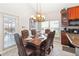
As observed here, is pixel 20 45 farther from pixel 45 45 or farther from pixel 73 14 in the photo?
pixel 73 14

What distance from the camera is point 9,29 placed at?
2.49m

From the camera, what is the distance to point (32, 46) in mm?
2754

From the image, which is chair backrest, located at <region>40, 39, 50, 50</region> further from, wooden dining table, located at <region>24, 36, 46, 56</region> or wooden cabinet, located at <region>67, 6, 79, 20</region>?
wooden cabinet, located at <region>67, 6, 79, 20</region>

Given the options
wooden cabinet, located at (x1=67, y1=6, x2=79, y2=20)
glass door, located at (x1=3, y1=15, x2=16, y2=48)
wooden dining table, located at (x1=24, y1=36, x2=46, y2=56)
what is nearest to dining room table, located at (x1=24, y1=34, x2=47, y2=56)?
wooden dining table, located at (x1=24, y1=36, x2=46, y2=56)

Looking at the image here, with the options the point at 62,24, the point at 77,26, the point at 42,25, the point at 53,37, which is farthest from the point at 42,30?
the point at 77,26

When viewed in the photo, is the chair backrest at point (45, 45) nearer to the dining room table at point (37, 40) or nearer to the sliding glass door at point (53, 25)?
the dining room table at point (37, 40)

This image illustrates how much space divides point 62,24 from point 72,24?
32cm

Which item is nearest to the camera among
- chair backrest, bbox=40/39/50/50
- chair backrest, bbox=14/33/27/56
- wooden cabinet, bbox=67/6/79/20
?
chair backrest, bbox=14/33/27/56

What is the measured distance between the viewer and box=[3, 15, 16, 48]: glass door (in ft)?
7.36

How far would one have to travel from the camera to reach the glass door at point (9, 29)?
2242 mm

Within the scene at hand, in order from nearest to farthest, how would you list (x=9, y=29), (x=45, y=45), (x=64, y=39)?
1. (x=64, y=39)
2. (x=9, y=29)
3. (x=45, y=45)

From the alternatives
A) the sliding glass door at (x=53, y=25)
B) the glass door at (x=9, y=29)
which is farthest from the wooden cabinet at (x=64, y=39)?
the glass door at (x=9, y=29)

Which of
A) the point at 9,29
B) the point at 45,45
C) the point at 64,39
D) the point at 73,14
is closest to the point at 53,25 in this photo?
the point at 64,39

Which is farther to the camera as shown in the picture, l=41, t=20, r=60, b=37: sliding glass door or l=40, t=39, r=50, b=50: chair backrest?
l=40, t=39, r=50, b=50: chair backrest
